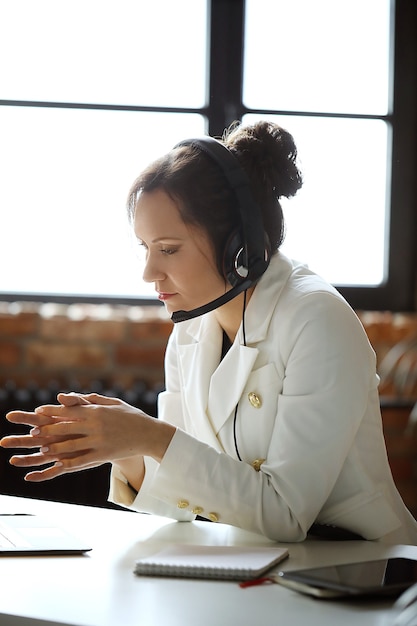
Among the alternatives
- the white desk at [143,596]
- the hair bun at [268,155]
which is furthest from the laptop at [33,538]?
the hair bun at [268,155]

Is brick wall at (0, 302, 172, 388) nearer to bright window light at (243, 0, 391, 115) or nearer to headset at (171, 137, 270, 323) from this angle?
bright window light at (243, 0, 391, 115)

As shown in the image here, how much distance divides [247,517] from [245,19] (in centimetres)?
219

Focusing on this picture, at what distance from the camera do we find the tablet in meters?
0.98

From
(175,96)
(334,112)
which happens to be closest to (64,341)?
(175,96)

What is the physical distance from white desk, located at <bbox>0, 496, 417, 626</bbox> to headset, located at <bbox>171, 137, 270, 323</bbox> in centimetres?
41

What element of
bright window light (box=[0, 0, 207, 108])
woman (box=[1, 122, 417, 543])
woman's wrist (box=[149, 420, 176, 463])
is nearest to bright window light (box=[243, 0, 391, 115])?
bright window light (box=[0, 0, 207, 108])

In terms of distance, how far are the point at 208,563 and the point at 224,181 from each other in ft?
2.10

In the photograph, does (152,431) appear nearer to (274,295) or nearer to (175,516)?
(175,516)

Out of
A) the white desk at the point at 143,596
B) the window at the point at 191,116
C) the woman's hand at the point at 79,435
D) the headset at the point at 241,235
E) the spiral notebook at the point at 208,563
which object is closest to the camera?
the white desk at the point at 143,596

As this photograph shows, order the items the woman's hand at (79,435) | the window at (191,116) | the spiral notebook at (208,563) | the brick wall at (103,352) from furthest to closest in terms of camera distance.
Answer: the window at (191,116), the brick wall at (103,352), the woman's hand at (79,435), the spiral notebook at (208,563)

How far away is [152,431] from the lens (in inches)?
49.9

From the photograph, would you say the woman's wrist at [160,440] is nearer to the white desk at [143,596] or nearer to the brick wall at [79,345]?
the white desk at [143,596]

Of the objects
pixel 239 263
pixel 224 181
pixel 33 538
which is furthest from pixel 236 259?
pixel 33 538

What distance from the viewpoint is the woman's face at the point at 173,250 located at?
1.48 metres
